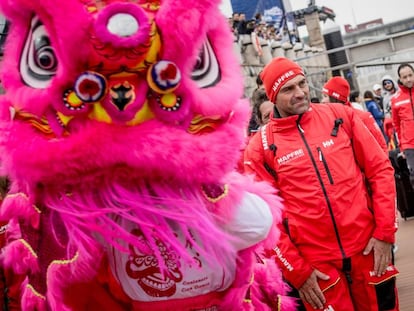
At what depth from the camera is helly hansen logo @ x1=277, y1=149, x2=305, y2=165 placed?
10.4 ft

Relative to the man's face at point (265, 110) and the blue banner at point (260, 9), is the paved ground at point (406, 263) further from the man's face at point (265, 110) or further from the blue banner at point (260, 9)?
the blue banner at point (260, 9)

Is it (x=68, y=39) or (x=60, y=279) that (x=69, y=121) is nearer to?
(x=68, y=39)

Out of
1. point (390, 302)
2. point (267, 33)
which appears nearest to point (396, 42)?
point (267, 33)

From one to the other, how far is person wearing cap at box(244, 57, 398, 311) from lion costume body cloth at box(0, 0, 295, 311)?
1.45 meters

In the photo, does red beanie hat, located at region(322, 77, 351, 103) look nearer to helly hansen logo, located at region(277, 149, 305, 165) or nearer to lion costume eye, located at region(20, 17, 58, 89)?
helly hansen logo, located at region(277, 149, 305, 165)

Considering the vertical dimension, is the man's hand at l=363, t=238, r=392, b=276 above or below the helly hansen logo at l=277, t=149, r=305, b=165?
below

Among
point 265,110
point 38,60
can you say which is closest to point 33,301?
point 38,60

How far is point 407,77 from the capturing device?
7.73 metres

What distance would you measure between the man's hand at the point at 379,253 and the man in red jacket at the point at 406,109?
483 centimetres

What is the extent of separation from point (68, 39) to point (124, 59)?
0.48ft

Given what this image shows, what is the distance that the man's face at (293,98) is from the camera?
3.28m

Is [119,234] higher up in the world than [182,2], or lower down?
lower down

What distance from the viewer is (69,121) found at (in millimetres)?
1578

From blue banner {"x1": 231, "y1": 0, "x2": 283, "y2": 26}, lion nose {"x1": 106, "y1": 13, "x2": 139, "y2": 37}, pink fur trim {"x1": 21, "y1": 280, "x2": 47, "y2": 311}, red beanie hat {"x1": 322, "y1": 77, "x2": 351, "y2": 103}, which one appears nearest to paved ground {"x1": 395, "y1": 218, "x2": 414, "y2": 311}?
red beanie hat {"x1": 322, "y1": 77, "x2": 351, "y2": 103}
